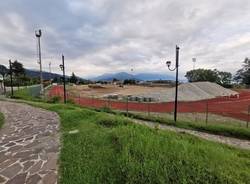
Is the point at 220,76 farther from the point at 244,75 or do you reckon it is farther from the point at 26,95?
the point at 26,95

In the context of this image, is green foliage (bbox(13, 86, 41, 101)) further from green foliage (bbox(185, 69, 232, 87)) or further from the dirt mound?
green foliage (bbox(185, 69, 232, 87))

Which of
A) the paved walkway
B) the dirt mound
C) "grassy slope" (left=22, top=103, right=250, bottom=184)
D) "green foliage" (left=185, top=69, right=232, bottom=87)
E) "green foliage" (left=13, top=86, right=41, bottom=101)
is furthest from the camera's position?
"green foliage" (left=185, top=69, right=232, bottom=87)

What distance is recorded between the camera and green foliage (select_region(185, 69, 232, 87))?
2922 inches

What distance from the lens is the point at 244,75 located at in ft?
282

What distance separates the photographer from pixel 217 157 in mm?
4359

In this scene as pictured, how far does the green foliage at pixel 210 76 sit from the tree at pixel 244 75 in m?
6.96

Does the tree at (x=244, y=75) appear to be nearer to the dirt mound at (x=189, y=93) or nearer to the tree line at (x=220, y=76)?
the tree line at (x=220, y=76)

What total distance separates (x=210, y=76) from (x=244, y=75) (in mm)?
21770

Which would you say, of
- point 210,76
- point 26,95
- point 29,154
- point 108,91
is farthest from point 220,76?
point 29,154

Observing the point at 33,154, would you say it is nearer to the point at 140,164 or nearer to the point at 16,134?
the point at 16,134

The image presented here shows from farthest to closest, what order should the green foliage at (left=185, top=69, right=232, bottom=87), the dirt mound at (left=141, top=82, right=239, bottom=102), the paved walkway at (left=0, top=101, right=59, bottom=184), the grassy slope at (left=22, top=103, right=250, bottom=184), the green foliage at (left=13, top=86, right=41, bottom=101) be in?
the green foliage at (left=185, top=69, right=232, bottom=87) < the dirt mound at (left=141, top=82, right=239, bottom=102) < the green foliage at (left=13, top=86, right=41, bottom=101) < the paved walkway at (left=0, top=101, right=59, bottom=184) < the grassy slope at (left=22, top=103, right=250, bottom=184)

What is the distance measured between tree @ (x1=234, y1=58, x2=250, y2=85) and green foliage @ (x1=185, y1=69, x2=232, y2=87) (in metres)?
6.96

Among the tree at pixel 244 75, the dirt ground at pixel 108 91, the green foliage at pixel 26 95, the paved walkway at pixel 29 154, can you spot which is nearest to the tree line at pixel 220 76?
the tree at pixel 244 75

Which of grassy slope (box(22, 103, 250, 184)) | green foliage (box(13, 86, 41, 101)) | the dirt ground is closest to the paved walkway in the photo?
grassy slope (box(22, 103, 250, 184))
